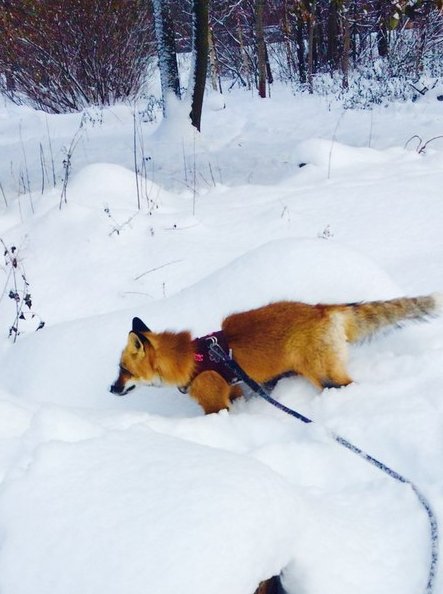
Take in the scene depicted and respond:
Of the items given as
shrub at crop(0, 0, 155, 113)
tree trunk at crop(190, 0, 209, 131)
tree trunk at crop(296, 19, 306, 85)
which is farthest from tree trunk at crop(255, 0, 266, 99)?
tree trunk at crop(190, 0, 209, 131)

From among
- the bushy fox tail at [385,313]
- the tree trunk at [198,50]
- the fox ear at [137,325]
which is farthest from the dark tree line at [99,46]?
the bushy fox tail at [385,313]

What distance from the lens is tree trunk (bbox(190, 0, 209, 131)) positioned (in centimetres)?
855

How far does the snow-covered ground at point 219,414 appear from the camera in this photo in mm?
1580

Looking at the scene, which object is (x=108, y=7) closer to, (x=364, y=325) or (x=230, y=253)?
(x=230, y=253)

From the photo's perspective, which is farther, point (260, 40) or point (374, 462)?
point (260, 40)

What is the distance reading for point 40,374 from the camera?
141 inches

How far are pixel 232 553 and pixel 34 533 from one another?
23.0 inches

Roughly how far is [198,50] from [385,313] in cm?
738

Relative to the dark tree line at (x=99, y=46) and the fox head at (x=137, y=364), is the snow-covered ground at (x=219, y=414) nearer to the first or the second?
the fox head at (x=137, y=364)

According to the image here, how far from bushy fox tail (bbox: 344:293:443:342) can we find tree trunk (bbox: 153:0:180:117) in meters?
7.76

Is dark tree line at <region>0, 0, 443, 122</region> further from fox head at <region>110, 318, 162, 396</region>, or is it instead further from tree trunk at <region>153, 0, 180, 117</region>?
fox head at <region>110, 318, 162, 396</region>

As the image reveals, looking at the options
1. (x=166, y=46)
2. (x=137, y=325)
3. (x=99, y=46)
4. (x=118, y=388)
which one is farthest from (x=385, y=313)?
(x=99, y=46)

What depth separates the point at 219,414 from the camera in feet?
9.65

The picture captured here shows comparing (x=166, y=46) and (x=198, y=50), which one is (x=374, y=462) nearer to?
(x=198, y=50)
